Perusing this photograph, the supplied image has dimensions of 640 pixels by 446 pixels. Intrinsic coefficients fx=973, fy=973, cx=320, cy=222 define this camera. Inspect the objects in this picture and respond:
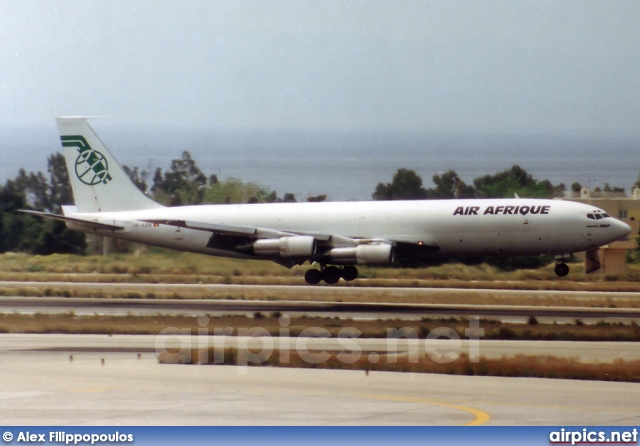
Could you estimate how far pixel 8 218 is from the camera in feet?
197

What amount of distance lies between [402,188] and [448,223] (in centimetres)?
2892

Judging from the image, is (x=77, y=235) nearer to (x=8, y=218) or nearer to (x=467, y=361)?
(x=8, y=218)

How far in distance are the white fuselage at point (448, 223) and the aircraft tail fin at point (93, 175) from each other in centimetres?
248

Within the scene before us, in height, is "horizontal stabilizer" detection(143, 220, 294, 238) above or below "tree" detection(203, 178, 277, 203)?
below

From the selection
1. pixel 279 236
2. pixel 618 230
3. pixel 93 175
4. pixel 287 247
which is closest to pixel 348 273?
pixel 279 236

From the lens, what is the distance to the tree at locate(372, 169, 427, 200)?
67.5 meters

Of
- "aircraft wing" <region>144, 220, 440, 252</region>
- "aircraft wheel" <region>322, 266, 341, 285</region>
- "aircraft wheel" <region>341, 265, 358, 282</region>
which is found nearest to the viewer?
"aircraft wing" <region>144, 220, 440, 252</region>

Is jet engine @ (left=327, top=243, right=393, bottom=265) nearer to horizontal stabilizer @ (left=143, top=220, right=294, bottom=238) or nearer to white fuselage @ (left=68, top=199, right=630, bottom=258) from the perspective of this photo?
white fuselage @ (left=68, top=199, right=630, bottom=258)

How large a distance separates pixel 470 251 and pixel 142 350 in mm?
21125

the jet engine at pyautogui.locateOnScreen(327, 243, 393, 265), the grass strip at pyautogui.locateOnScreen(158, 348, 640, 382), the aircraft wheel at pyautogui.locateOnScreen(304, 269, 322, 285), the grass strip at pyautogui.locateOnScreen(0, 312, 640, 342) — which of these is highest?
the jet engine at pyautogui.locateOnScreen(327, 243, 393, 265)

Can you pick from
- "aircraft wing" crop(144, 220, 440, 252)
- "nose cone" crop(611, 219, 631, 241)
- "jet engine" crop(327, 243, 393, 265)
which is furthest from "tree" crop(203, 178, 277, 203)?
"nose cone" crop(611, 219, 631, 241)

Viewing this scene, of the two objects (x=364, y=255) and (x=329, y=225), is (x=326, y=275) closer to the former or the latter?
(x=329, y=225)

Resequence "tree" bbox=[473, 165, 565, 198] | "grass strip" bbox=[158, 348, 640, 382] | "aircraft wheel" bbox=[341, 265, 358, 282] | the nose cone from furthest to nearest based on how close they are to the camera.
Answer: "tree" bbox=[473, 165, 565, 198] → "aircraft wheel" bbox=[341, 265, 358, 282] → the nose cone → "grass strip" bbox=[158, 348, 640, 382]

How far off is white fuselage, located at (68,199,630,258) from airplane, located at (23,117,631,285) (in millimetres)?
40
